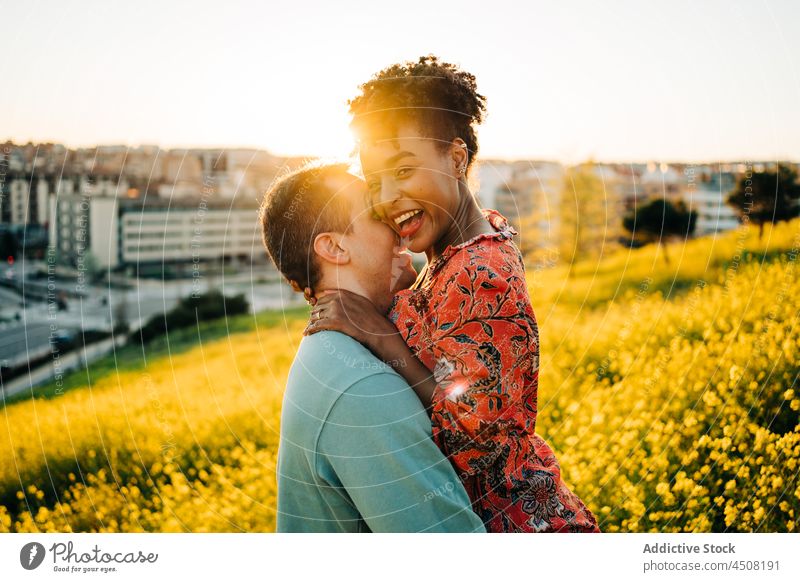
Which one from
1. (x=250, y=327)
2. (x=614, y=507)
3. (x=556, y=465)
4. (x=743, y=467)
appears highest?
(x=556, y=465)

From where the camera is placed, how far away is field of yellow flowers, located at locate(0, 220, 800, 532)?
3.98 m

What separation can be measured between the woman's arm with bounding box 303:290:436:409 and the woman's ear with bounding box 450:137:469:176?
0.63 metres

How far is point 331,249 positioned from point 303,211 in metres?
0.15

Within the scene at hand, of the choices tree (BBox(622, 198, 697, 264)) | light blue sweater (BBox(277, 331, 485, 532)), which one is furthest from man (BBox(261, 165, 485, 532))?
tree (BBox(622, 198, 697, 264))

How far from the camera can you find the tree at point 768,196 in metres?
6.17

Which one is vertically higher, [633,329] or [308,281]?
[308,281]

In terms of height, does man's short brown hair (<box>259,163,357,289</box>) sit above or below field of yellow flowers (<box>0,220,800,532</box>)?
above

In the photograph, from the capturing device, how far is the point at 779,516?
12.4 ft

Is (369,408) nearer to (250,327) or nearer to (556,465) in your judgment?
(556,465)

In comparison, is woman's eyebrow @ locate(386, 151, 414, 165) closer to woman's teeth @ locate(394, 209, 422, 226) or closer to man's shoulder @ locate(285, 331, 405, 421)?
woman's teeth @ locate(394, 209, 422, 226)

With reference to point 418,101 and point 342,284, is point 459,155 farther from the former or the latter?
point 342,284
